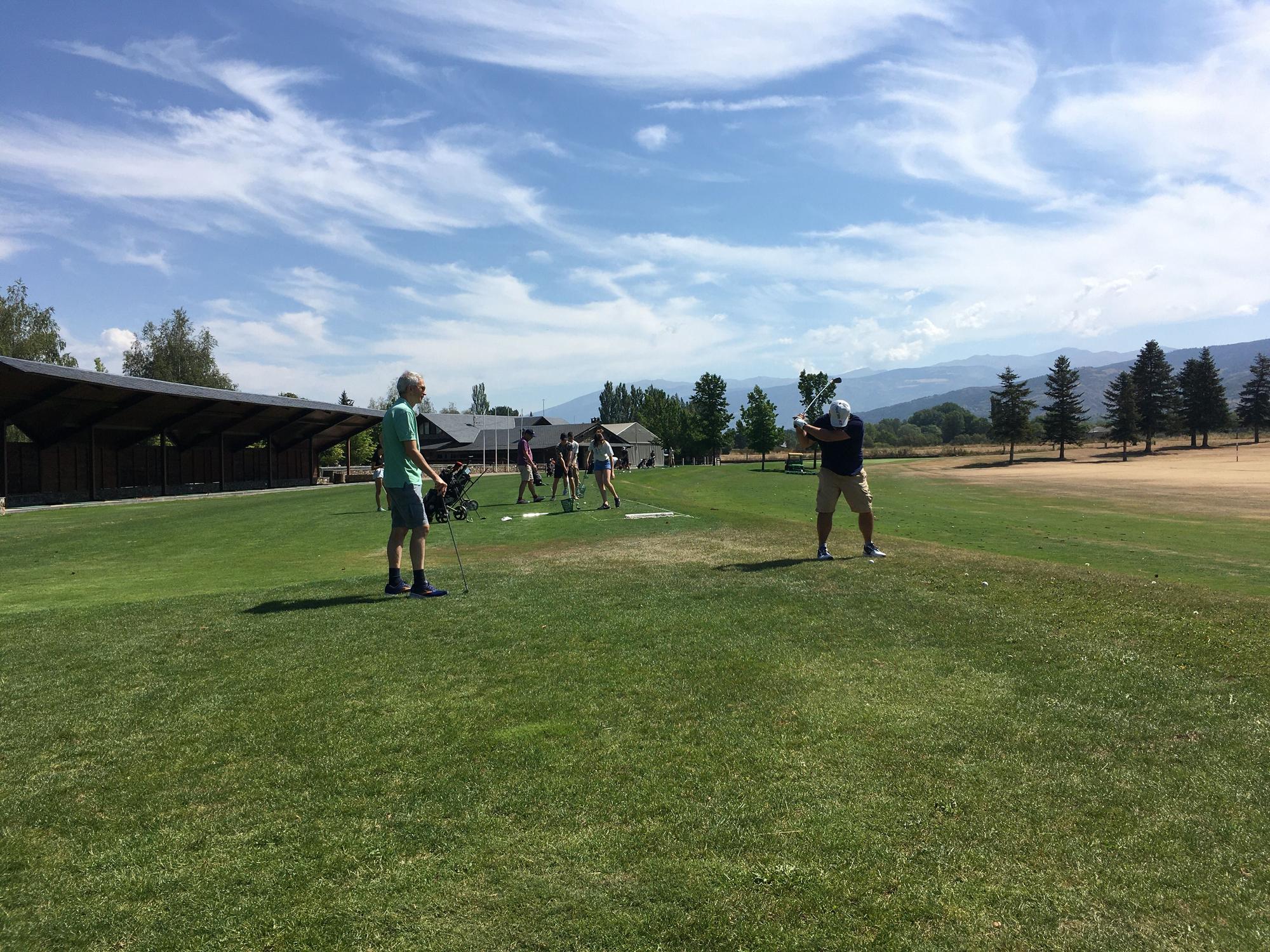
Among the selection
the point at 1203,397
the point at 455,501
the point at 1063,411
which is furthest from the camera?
the point at 1063,411

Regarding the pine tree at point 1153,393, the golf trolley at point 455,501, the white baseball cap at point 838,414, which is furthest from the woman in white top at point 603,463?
the pine tree at point 1153,393

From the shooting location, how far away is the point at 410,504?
833 centimetres

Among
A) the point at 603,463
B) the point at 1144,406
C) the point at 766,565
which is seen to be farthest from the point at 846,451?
the point at 1144,406

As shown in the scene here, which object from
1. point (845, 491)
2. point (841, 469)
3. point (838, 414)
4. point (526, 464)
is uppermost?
point (838, 414)

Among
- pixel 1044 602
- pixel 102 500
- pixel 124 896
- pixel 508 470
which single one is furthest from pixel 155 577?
pixel 508 470

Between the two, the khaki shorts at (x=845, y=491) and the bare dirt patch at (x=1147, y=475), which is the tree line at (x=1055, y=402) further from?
the khaki shorts at (x=845, y=491)

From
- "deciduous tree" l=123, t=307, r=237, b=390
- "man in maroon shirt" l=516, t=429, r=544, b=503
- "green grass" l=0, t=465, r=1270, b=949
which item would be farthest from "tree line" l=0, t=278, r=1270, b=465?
"green grass" l=0, t=465, r=1270, b=949

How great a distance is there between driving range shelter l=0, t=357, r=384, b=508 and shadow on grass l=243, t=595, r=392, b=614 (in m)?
22.7

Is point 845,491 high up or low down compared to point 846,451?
down

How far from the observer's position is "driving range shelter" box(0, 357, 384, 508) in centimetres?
2881

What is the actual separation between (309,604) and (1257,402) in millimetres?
121972

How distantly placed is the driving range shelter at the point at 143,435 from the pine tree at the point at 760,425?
51.0 m

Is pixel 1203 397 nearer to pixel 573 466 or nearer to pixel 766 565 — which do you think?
pixel 573 466

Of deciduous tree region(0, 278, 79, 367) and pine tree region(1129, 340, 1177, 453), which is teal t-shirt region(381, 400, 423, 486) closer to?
deciduous tree region(0, 278, 79, 367)
